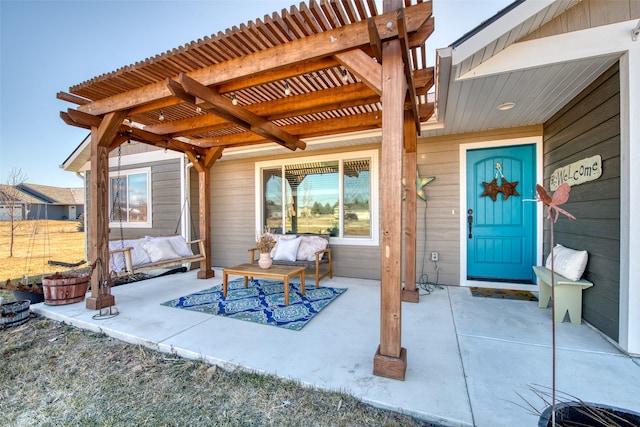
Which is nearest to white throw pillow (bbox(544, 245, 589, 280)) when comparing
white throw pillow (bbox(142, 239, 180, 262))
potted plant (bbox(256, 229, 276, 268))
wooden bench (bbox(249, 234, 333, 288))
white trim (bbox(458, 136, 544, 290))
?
white trim (bbox(458, 136, 544, 290))

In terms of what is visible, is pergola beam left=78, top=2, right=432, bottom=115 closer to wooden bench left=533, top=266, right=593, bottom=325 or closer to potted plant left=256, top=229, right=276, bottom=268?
potted plant left=256, top=229, right=276, bottom=268

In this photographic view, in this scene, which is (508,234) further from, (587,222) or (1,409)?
(1,409)

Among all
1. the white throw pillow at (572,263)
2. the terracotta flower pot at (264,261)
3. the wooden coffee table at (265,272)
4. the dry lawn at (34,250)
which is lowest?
the dry lawn at (34,250)

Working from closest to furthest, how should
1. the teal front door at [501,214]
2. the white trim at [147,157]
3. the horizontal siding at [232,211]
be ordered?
A: the teal front door at [501,214]
the horizontal siding at [232,211]
the white trim at [147,157]

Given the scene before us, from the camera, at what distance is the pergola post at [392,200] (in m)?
1.86

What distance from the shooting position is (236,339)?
255 cm

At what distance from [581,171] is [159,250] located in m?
5.53

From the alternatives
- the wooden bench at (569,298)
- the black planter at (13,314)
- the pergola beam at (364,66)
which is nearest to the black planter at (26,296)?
the black planter at (13,314)

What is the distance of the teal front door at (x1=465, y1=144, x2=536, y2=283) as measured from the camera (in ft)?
13.2

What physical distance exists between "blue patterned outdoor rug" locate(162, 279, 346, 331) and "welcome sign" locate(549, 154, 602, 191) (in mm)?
3053

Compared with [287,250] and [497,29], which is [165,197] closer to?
[287,250]

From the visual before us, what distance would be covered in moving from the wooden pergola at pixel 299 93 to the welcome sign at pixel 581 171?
1.63 meters

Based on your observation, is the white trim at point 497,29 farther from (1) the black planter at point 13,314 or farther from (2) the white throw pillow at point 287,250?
(1) the black planter at point 13,314

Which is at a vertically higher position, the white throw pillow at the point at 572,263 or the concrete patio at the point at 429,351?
the white throw pillow at the point at 572,263
